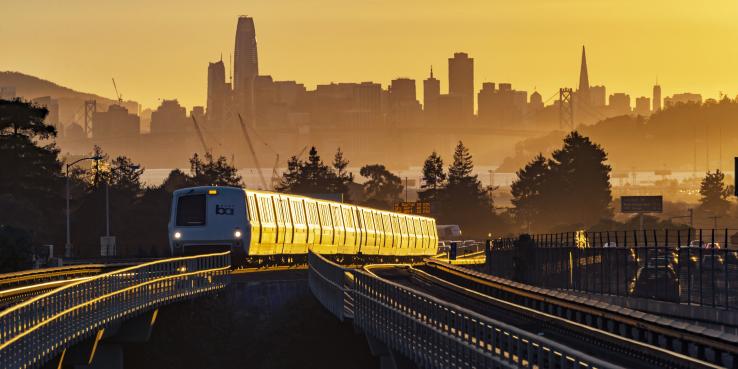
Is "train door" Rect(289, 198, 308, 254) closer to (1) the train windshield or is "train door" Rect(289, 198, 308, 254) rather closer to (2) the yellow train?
(2) the yellow train

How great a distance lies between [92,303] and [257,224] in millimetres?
26497

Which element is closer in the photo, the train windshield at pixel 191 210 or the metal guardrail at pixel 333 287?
the metal guardrail at pixel 333 287

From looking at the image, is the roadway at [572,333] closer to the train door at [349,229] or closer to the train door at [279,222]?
the train door at [279,222]

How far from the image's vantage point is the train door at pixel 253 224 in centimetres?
7431

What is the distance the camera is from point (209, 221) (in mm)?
75062

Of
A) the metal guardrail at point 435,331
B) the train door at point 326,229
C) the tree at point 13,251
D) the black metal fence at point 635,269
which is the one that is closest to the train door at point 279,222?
the train door at point 326,229

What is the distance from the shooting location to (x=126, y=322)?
58.7 m

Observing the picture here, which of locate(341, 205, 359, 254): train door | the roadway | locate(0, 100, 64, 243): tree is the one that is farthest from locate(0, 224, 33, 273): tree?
locate(0, 100, 64, 243): tree

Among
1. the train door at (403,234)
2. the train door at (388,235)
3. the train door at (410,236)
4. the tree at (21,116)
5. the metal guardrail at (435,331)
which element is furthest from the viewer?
the tree at (21,116)

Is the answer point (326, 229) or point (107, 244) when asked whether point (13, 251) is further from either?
point (107, 244)

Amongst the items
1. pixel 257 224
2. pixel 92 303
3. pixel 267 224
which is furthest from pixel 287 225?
pixel 92 303

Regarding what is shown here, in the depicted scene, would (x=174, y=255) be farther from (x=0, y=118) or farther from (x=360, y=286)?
(x=0, y=118)

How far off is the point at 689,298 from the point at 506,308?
1511 cm

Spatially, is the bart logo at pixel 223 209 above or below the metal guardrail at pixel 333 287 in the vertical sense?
above
